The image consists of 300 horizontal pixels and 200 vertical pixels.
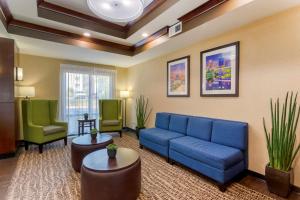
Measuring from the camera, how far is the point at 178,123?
3.62 meters

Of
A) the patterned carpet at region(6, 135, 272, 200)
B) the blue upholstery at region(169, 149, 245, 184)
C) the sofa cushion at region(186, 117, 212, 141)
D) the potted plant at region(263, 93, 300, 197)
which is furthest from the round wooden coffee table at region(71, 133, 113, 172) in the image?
the potted plant at region(263, 93, 300, 197)

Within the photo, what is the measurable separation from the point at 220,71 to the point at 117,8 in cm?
207

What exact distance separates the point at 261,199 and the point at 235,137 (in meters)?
0.85

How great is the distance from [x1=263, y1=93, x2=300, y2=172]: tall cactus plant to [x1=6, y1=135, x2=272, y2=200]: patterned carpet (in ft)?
1.62

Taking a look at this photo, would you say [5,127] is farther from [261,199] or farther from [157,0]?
[261,199]

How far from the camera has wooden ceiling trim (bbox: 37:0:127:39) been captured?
103 inches

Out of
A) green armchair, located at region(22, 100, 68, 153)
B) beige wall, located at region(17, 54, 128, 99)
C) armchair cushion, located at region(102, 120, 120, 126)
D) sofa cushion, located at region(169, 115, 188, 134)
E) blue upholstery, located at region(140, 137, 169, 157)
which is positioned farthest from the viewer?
armchair cushion, located at region(102, 120, 120, 126)

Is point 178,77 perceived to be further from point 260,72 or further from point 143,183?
point 143,183

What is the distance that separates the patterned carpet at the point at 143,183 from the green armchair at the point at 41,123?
513 millimetres

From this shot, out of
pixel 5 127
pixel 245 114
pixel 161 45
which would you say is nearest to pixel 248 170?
pixel 245 114

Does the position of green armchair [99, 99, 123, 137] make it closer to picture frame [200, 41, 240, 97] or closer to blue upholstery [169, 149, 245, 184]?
blue upholstery [169, 149, 245, 184]

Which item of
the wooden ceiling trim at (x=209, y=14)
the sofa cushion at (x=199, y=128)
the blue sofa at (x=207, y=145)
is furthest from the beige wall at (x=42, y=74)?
the sofa cushion at (x=199, y=128)

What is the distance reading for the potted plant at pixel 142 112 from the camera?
16.2 feet

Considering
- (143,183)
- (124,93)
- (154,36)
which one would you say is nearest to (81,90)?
(124,93)
